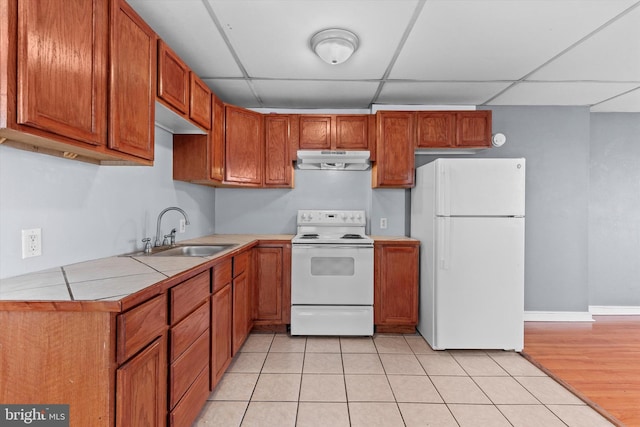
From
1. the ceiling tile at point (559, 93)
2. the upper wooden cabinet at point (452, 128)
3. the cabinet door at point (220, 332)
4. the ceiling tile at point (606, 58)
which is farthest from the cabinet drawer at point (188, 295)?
the ceiling tile at point (559, 93)

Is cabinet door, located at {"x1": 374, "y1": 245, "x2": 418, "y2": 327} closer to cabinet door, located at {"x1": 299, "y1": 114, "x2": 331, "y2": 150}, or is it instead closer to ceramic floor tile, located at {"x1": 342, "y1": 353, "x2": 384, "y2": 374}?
ceramic floor tile, located at {"x1": 342, "y1": 353, "x2": 384, "y2": 374}

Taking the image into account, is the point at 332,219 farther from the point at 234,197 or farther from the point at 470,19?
the point at 470,19

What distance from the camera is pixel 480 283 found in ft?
8.49

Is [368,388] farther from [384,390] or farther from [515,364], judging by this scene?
[515,364]

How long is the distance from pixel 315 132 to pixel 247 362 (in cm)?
226

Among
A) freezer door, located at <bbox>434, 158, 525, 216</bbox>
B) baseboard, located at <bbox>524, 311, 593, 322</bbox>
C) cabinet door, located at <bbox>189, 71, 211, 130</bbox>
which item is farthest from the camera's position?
baseboard, located at <bbox>524, 311, 593, 322</bbox>

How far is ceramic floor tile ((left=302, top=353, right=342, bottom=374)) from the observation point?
2273 mm

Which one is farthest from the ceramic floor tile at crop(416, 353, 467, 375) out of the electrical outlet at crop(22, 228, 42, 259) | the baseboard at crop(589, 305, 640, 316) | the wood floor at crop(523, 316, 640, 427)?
the electrical outlet at crop(22, 228, 42, 259)

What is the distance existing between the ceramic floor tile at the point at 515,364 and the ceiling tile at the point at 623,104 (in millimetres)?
2852

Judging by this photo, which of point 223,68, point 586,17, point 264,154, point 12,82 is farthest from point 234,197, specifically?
point 586,17

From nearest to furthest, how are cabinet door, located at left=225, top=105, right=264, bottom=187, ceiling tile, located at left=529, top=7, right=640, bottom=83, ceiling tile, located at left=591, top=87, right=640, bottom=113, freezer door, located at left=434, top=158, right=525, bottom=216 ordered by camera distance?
ceiling tile, located at left=529, top=7, right=640, bottom=83 → freezer door, located at left=434, top=158, right=525, bottom=216 → cabinet door, located at left=225, top=105, right=264, bottom=187 → ceiling tile, located at left=591, top=87, right=640, bottom=113

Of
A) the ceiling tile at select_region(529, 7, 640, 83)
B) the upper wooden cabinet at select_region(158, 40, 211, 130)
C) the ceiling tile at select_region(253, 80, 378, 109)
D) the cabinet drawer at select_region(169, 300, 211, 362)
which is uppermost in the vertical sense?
the ceiling tile at select_region(529, 7, 640, 83)

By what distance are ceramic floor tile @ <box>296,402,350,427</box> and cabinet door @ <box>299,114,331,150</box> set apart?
7.58 feet

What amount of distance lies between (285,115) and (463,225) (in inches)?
81.2
